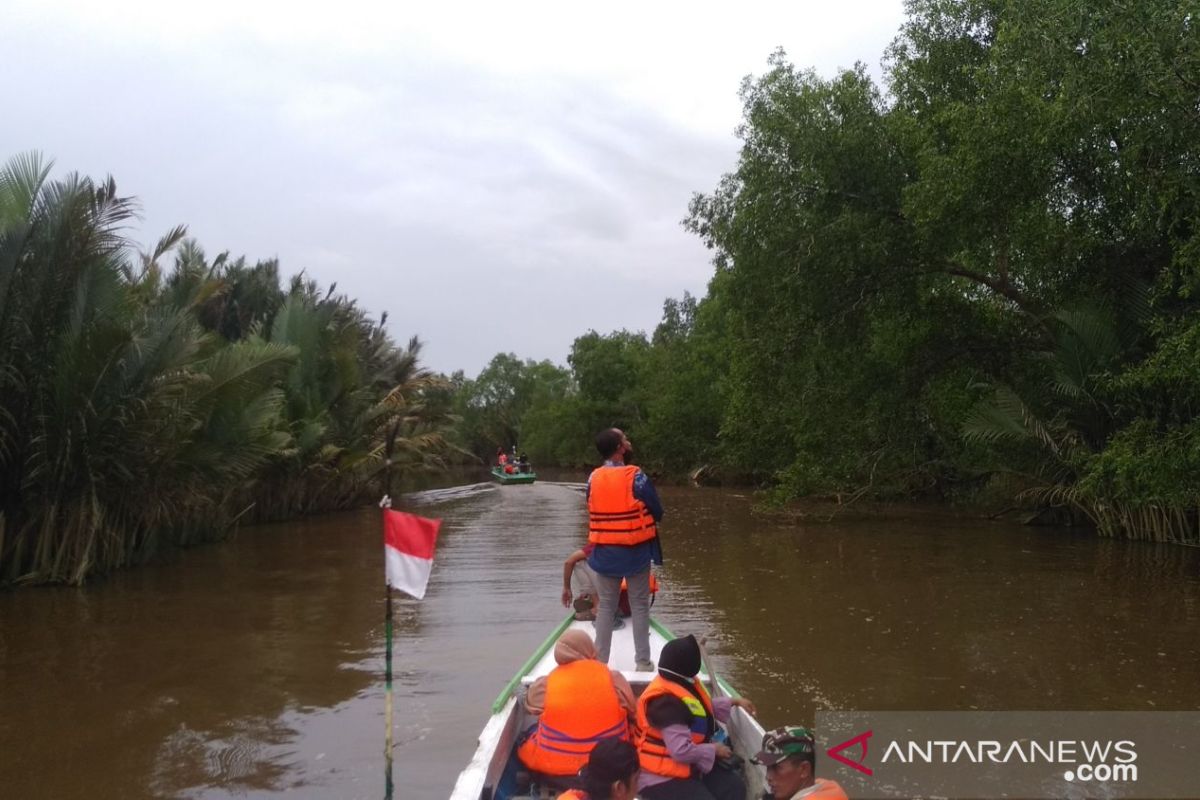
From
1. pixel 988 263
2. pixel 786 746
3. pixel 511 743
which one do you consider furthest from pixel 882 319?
pixel 786 746

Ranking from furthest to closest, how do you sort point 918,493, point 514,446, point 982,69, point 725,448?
1. point 514,446
2. point 725,448
3. point 918,493
4. point 982,69

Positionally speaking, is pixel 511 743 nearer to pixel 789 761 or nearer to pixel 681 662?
pixel 681 662

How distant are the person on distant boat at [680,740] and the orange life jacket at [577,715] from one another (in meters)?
0.15

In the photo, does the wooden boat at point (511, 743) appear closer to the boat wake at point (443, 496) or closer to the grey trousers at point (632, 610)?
the grey trousers at point (632, 610)

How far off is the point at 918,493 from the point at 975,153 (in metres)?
16.0

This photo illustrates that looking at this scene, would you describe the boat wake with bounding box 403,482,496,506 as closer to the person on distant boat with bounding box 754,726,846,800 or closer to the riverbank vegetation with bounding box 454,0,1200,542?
the riverbank vegetation with bounding box 454,0,1200,542

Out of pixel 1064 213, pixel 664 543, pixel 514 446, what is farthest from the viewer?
pixel 514 446

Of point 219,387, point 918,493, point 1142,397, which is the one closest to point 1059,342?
point 1142,397

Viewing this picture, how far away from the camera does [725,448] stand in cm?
3975

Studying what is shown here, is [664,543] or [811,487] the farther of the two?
[811,487]

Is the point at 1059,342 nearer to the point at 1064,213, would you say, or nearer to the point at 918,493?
the point at 1064,213

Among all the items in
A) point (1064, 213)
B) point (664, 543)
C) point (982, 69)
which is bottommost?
point (664, 543)

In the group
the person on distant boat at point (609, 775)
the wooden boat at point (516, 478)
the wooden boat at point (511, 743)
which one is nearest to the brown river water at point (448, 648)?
the wooden boat at point (511, 743)

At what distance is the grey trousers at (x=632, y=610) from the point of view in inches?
271
